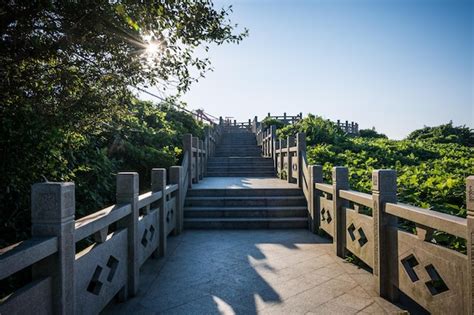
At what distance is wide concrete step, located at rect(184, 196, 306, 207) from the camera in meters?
7.53

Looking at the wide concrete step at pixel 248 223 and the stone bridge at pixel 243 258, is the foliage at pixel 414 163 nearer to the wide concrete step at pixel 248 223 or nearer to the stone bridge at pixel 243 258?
the stone bridge at pixel 243 258

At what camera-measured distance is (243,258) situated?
488 cm

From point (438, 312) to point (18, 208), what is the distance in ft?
15.8

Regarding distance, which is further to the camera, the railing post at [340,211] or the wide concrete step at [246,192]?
the wide concrete step at [246,192]

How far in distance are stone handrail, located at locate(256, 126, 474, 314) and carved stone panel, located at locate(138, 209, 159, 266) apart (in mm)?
3013

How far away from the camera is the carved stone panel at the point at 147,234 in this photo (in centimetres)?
397

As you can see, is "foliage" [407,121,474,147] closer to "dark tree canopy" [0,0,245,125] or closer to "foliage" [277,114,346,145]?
"foliage" [277,114,346,145]

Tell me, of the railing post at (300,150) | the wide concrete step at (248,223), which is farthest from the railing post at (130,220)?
the railing post at (300,150)

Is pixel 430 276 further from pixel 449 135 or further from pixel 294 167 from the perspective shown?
pixel 449 135

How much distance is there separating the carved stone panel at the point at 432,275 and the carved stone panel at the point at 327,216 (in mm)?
2154

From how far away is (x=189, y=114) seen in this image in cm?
1554

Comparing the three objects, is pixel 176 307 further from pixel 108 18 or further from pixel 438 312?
pixel 108 18

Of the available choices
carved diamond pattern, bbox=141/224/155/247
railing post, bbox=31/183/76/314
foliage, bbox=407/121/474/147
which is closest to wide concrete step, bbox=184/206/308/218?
carved diamond pattern, bbox=141/224/155/247

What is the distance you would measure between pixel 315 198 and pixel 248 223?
168cm
